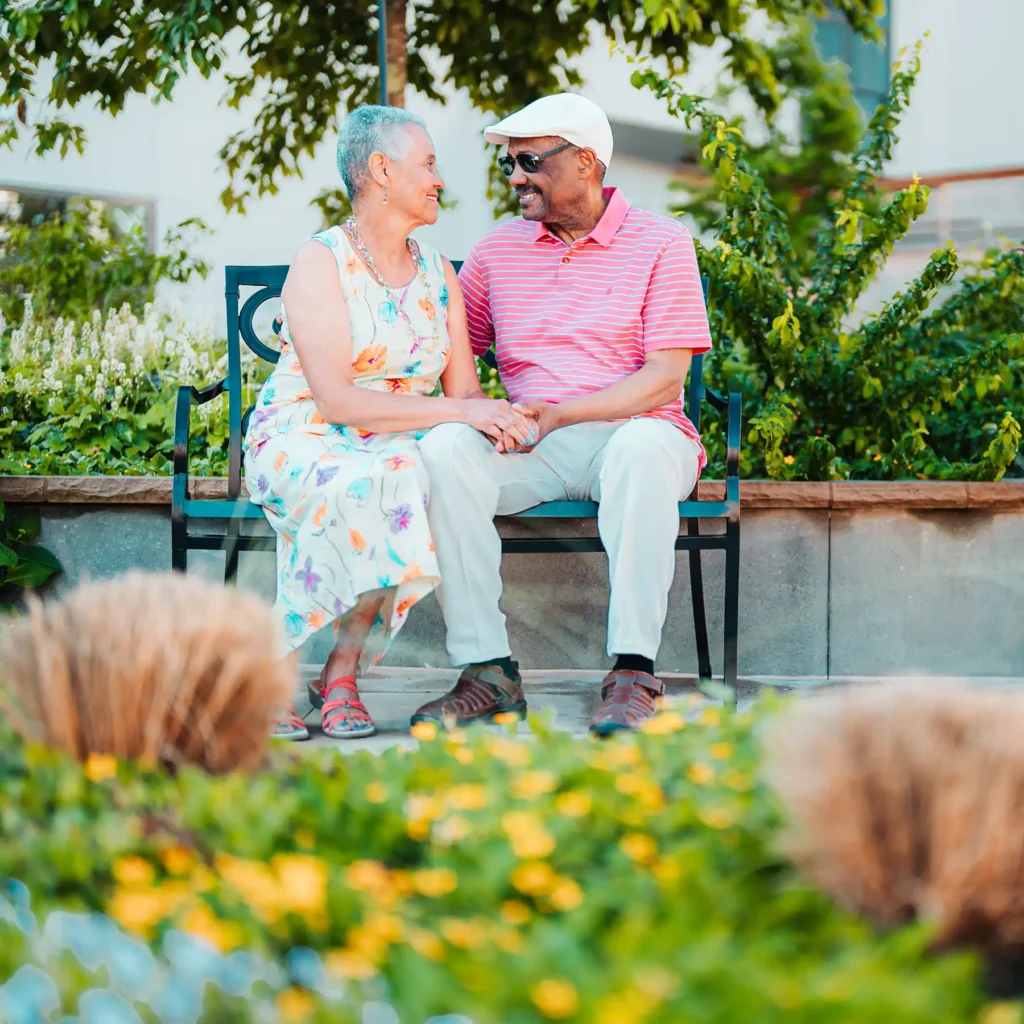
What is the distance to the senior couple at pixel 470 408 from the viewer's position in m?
2.90

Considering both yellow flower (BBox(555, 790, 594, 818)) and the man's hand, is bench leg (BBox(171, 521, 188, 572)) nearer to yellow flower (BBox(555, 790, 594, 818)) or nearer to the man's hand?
the man's hand

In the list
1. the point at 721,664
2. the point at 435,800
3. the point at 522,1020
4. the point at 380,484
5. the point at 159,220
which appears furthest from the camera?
the point at 159,220

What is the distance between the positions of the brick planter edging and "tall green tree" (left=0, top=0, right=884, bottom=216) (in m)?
2.06

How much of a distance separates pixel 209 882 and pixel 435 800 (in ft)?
1.09

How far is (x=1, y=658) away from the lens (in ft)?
5.74

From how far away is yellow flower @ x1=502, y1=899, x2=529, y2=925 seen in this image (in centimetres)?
135

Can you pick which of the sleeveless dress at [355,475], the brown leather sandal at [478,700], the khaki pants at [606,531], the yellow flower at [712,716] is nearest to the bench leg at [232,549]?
the sleeveless dress at [355,475]

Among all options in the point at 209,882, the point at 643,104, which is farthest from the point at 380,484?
the point at 643,104

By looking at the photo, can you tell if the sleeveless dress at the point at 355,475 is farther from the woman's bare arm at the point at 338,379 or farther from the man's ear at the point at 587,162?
the man's ear at the point at 587,162

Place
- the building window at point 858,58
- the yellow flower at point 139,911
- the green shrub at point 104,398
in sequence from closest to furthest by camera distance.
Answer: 1. the yellow flower at point 139,911
2. the green shrub at point 104,398
3. the building window at point 858,58

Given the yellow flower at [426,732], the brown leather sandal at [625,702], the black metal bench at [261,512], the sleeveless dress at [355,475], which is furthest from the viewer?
the black metal bench at [261,512]

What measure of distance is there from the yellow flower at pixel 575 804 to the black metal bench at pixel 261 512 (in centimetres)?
145

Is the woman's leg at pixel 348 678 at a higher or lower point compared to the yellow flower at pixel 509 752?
lower

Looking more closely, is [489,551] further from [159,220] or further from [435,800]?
[159,220]
